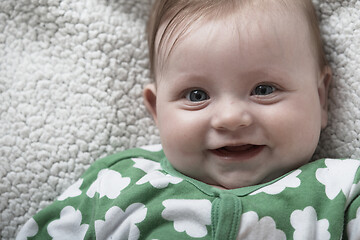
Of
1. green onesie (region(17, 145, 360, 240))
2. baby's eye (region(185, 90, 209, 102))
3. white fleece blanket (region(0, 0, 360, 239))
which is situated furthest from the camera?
white fleece blanket (region(0, 0, 360, 239))

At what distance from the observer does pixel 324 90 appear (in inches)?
48.5

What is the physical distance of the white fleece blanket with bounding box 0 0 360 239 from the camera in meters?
1.25

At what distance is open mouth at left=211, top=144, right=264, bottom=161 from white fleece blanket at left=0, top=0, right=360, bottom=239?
0.86ft

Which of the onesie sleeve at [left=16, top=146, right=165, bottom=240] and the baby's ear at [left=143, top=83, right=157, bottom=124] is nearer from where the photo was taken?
the onesie sleeve at [left=16, top=146, right=165, bottom=240]

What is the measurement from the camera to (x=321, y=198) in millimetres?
1055

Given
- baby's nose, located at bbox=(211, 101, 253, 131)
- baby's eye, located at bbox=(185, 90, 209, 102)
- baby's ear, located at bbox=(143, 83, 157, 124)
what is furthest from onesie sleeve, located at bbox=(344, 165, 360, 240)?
baby's ear, located at bbox=(143, 83, 157, 124)

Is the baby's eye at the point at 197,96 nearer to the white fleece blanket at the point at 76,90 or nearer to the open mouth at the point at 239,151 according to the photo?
the open mouth at the point at 239,151

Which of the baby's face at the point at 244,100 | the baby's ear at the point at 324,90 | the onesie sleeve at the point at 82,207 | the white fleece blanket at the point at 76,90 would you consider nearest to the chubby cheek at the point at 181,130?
the baby's face at the point at 244,100

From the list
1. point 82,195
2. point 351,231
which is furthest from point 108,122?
point 351,231

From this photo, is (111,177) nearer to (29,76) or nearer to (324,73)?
(29,76)

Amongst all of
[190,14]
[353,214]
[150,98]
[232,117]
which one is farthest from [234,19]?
[353,214]

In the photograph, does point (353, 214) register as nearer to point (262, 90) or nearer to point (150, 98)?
point (262, 90)

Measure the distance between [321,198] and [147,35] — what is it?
1.99 ft

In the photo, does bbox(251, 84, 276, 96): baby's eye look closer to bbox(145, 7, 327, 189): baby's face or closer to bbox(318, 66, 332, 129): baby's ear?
bbox(145, 7, 327, 189): baby's face
